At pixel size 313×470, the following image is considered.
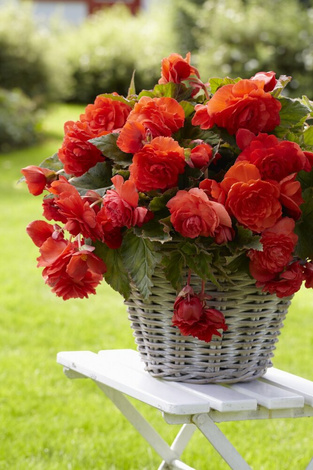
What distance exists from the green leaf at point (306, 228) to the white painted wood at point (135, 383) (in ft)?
1.30

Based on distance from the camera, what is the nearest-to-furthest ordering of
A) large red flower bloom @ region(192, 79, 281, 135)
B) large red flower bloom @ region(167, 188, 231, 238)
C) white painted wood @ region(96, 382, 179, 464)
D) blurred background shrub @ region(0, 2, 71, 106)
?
large red flower bloom @ region(167, 188, 231, 238) < large red flower bloom @ region(192, 79, 281, 135) < white painted wood @ region(96, 382, 179, 464) < blurred background shrub @ region(0, 2, 71, 106)

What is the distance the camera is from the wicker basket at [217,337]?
78.2 inches

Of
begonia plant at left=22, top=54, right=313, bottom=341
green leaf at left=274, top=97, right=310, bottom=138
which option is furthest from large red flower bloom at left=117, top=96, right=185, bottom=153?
green leaf at left=274, top=97, right=310, bottom=138

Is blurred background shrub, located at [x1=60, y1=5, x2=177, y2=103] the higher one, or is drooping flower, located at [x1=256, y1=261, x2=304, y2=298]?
drooping flower, located at [x1=256, y1=261, x2=304, y2=298]

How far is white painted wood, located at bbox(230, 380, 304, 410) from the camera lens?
1.95m

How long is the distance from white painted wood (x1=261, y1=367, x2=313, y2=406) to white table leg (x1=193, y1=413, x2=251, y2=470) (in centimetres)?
21

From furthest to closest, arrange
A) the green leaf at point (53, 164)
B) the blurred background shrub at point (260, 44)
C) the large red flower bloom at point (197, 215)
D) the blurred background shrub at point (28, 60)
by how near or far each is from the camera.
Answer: the blurred background shrub at point (28, 60), the blurred background shrub at point (260, 44), the green leaf at point (53, 164), the large red flower bloom at point (197, 215)

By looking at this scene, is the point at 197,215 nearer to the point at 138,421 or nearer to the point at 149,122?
the point at 149,122

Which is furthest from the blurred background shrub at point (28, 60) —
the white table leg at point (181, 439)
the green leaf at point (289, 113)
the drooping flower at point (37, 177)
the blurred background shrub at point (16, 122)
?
the green leaf at point (289, 113)

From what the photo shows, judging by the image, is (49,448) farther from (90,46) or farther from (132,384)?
(90,46)

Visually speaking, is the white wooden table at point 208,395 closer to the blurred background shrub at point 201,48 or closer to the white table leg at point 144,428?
the white table leg at point 144,428

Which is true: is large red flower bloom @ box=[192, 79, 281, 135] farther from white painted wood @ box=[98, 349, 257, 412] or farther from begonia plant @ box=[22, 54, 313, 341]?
white painted wood @ box=[98, 349, 257, 412]

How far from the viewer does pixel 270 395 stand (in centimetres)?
200

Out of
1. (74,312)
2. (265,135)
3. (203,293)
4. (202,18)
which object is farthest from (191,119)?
(202,18)
